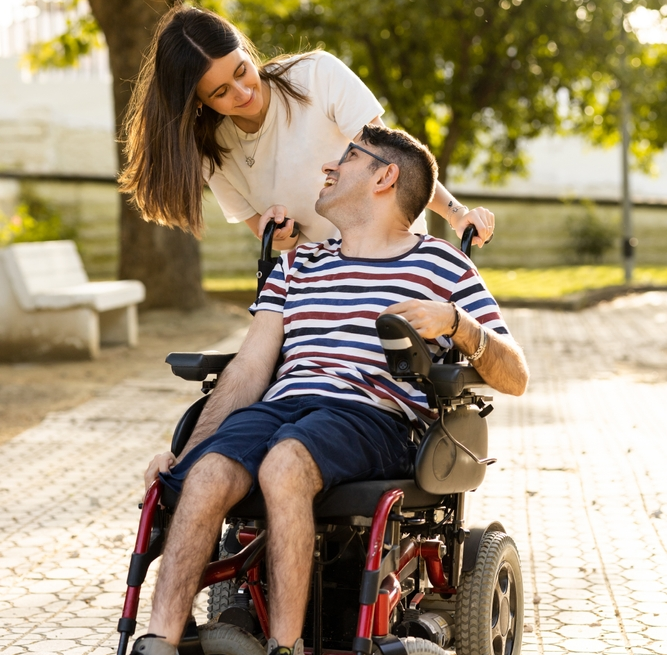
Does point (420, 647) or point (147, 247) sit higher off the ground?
point (420, 647)

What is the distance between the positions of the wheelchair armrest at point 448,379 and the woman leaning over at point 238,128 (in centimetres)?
76

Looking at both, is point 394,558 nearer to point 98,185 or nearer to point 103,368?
point 103,368

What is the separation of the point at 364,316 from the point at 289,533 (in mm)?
733

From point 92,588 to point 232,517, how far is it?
170 cm

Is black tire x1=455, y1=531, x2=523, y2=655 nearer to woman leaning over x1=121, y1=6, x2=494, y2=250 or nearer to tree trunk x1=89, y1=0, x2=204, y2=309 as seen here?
woman leaning over x1=121, y1=6, x2=494, y2=250

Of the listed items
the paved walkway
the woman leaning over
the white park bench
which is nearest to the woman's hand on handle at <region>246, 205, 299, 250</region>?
the woman leaning over

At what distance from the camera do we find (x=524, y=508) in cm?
540

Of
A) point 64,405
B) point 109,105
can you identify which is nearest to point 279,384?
point 64,405

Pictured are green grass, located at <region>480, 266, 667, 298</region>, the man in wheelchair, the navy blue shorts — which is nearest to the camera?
the man in wheelchair

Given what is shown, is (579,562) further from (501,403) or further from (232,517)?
(501,403)

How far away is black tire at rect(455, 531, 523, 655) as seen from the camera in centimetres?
309

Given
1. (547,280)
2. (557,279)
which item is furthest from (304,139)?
(557,279)

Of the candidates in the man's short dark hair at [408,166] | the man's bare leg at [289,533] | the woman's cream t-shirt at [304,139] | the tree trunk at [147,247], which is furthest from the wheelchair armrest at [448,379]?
the tree trunk at [147,247]

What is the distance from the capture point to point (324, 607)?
301 cm
